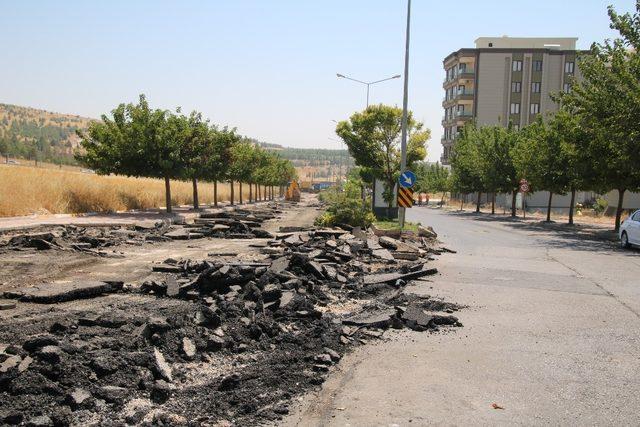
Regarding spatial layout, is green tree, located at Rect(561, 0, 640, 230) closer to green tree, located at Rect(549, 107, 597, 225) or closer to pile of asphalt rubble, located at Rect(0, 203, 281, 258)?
green tree, located at Rect(549, 107, 597, 225)

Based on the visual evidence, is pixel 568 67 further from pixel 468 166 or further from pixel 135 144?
pixel 135 144

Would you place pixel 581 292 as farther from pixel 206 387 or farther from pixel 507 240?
pixel 507 240

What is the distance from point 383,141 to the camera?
32156 millimetres

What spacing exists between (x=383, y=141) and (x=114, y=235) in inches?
712

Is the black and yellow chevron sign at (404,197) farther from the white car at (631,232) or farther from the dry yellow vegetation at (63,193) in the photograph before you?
the dry yellow vegetation at (63,193)

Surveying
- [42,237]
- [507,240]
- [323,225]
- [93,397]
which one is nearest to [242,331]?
[93,397]

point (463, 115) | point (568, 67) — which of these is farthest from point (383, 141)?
point (568, 67)

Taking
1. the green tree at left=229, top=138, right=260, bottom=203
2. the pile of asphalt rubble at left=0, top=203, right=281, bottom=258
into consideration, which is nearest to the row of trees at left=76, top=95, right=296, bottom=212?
the pile of asphalt rubble at left=0, top=203, right=281, bottom=258

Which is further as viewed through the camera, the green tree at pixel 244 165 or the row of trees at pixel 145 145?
the green tree at pixel 244 165

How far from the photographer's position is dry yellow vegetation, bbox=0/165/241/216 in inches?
990

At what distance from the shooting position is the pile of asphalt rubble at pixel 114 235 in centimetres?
1472

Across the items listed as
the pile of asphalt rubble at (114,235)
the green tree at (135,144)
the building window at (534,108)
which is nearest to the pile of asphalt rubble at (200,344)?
the pile of asphalt rubble at (114,235)

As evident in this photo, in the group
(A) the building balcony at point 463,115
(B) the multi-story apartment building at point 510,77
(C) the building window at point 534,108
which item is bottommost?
(A) the building balcony at point 463,115

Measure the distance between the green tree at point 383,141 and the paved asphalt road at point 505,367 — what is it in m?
20.9
